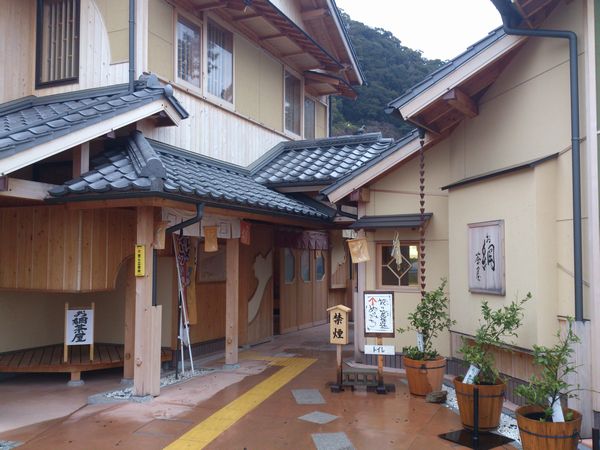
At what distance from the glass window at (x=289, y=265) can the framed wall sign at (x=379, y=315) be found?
6.20 meters

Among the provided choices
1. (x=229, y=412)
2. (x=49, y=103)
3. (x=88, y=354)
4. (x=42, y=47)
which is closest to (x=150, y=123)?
(x=49, y=103)

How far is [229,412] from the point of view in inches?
291

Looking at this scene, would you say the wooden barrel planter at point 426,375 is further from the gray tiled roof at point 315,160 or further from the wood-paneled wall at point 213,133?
the wood-paneled wall at point 213,133

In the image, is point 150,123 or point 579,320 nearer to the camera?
point 579,320

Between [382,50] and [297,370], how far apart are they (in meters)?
34.2

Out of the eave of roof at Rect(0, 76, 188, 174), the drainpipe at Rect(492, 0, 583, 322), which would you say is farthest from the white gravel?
the drainpipe at Rect(492, 0, 583, 322)

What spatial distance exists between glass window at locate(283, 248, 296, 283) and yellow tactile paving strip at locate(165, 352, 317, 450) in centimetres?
389

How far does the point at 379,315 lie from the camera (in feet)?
28.3

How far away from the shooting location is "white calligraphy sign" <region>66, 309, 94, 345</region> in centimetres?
891

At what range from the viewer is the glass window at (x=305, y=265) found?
15906 mm

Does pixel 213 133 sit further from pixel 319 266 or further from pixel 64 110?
pixel 319 266

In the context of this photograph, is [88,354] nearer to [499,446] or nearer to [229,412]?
[229,412]

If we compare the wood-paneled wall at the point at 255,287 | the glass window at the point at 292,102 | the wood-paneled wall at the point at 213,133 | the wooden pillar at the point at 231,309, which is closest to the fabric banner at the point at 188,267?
the wooden pillar at the point at 231,309

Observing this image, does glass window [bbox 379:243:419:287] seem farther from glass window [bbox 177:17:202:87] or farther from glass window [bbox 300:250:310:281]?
glass window [bbox 300:250:310:281]
